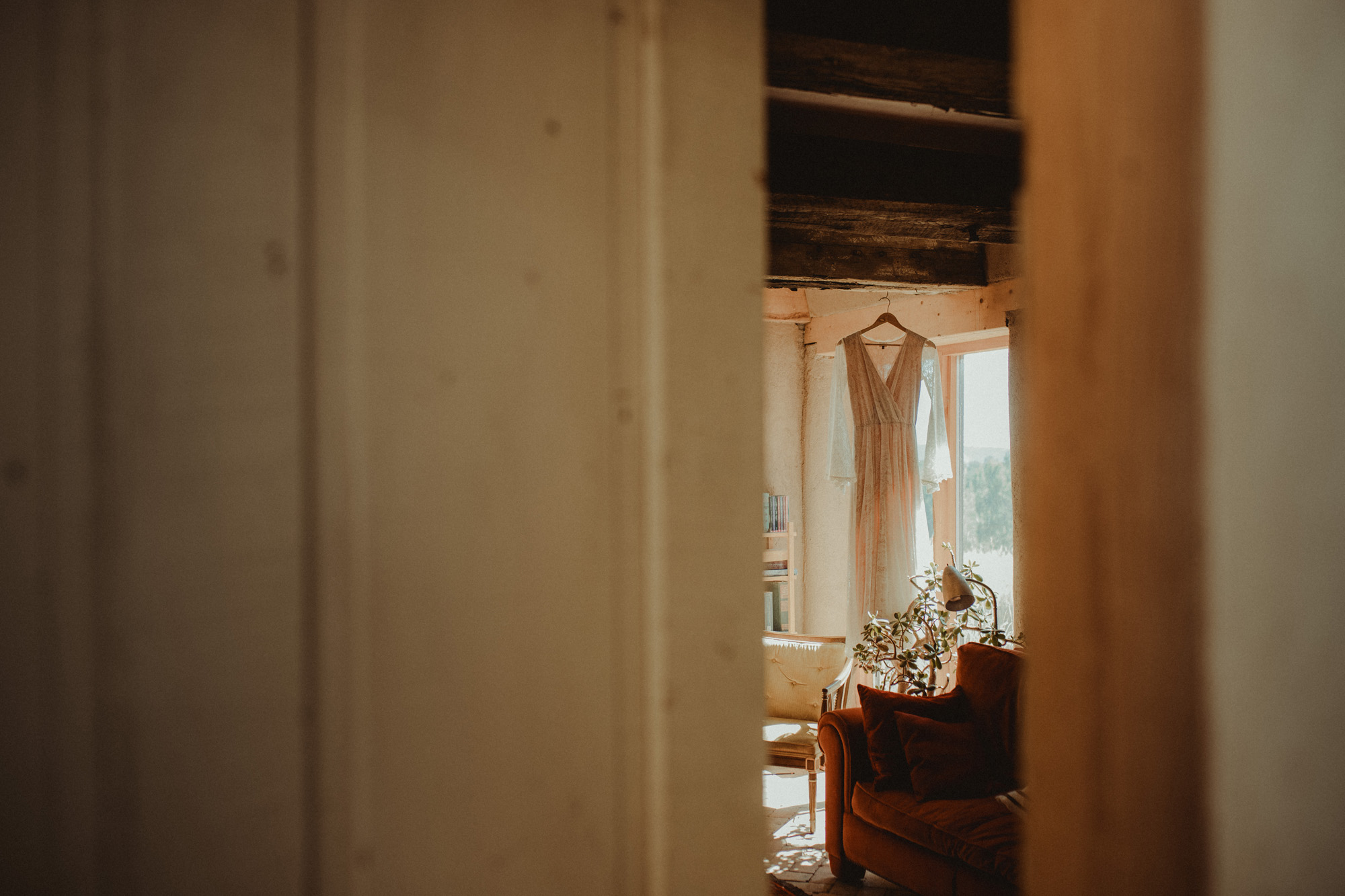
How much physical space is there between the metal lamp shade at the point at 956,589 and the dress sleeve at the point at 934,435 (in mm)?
910

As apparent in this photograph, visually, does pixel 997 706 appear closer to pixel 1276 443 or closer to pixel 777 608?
pixel 777 608

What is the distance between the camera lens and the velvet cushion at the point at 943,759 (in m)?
3.39

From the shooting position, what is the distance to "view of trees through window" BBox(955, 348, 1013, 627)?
4.91 meters

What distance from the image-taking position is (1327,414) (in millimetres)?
549

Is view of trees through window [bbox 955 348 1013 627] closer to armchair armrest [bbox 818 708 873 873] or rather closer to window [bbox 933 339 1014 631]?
window [bbox 933 339 1014 631]

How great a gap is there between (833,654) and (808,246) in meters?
2.42

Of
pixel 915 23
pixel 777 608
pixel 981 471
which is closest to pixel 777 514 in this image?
pixel 777 608

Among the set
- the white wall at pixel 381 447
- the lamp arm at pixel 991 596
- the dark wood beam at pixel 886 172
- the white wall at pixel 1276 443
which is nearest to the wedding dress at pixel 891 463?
the lamp arm at pixel 991 596

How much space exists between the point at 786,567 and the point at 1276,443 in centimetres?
552

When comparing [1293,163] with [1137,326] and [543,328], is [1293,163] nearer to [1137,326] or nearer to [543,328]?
[1137,326]

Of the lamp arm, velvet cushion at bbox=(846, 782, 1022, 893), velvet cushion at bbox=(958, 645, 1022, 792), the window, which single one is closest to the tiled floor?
velvet cushion at bbox=(846, 782, 1022, 893)

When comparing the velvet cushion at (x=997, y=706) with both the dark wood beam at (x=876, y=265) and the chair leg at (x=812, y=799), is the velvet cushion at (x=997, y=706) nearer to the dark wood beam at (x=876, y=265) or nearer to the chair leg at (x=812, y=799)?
the chair leg at (x=812, y=799)

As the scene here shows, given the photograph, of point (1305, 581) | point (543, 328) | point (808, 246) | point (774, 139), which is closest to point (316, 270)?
point (543, 328)

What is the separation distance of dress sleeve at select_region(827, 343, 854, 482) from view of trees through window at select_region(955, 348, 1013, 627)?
41.5 inches
